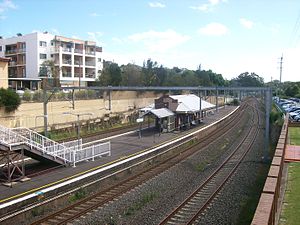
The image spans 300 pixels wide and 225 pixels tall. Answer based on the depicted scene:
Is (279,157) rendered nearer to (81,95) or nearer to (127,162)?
(127,162)

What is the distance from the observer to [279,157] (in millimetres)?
15953

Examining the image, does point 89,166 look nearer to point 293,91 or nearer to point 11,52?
point 11,52

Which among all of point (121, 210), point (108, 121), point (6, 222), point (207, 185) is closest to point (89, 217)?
point (121, 210)

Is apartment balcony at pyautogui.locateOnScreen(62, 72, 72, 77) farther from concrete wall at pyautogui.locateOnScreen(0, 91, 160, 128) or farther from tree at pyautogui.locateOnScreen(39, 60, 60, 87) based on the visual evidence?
concrete wall at pyautogui.locateOnScreen(0, 91, 160, 128)

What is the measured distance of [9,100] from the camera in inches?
1267

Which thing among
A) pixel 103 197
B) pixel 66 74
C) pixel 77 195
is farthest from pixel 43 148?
pixel 66 74

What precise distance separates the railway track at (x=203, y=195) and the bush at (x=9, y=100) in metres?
19.9

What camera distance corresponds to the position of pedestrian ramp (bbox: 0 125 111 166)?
17062mm

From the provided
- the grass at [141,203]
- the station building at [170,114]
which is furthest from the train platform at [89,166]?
the grass at [141,203]

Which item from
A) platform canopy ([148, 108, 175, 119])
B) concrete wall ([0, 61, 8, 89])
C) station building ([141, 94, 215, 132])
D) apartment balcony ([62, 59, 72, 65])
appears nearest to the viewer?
platform canopy ([148, 108, 175, 119])

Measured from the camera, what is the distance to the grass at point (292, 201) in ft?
36.0

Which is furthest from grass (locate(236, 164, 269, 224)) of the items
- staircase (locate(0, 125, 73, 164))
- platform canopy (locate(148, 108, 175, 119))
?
platform canopy (locate(148, 108, 175, 119))

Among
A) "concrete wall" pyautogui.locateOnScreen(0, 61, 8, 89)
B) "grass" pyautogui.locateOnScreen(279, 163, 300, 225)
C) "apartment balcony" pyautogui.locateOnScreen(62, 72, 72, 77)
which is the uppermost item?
"apartment balcony" pyautogui.locateOnScreen(62, 72, 72, 77)

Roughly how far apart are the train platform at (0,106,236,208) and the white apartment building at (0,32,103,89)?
126 ft
